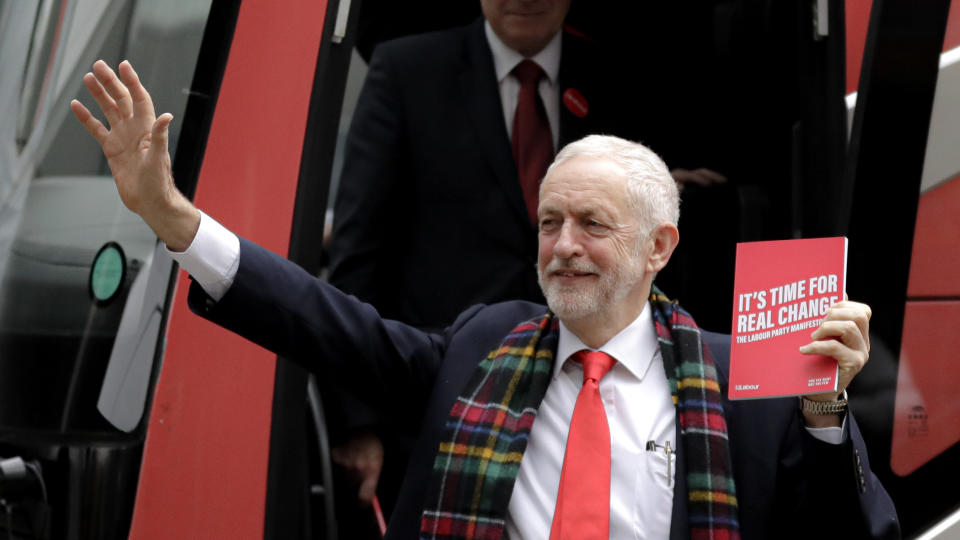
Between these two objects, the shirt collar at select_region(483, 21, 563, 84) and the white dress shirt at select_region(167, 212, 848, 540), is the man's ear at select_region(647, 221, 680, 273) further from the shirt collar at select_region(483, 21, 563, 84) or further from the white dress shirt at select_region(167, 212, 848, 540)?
the shirt collar at select_region(483, 21, 563, 84)

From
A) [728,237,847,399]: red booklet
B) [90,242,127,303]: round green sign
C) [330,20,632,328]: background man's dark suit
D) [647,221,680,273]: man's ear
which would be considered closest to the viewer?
[728,237,847,399]: red booklet

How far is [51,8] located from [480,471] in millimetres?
1483

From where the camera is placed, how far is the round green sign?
2510mm

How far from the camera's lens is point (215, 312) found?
6.84ft

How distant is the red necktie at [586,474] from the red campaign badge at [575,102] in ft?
3.67

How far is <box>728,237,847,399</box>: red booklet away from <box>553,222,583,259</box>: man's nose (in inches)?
A: 16.9

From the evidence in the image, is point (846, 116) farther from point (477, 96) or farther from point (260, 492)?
point (260, 492)

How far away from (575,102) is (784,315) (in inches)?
56.9

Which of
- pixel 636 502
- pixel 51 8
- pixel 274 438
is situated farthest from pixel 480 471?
pixel 51 8

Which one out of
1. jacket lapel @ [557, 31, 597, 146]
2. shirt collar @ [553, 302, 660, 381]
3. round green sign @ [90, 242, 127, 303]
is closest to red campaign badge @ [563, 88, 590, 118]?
jacket lapel @ [557, 31, 597, 146]

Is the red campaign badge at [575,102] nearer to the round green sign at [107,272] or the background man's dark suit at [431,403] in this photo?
the background man's dark suit at [431,403]

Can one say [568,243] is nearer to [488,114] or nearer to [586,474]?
Answer: [586,474]

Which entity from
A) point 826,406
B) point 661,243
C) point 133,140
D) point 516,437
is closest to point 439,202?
point 661,243

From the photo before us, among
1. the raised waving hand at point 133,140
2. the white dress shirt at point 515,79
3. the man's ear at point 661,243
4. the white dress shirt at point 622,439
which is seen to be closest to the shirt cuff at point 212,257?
the raised waving hand at point 133,140
